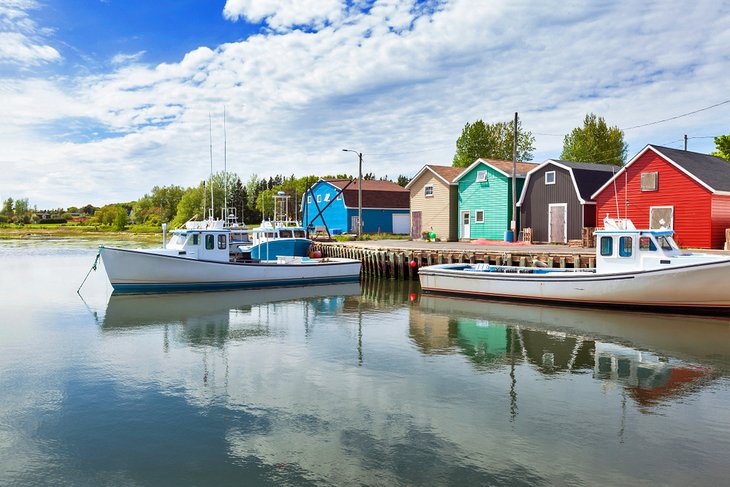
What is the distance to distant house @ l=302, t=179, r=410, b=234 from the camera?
4834 centimetres

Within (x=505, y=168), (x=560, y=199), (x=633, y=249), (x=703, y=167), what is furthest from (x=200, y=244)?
(x=703, y=167)

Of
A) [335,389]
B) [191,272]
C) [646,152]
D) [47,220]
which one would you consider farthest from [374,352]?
[47,220]

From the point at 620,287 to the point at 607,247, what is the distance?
1.34m

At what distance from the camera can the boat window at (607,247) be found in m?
18.2

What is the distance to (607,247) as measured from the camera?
1825 centimetres

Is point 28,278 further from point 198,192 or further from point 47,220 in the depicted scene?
point 47,220

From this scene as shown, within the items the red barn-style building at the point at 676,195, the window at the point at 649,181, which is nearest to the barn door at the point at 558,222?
the red barn-style building at the point at 676,195

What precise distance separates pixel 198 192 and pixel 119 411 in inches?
3682

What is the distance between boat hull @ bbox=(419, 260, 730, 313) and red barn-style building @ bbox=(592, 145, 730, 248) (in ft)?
23.5

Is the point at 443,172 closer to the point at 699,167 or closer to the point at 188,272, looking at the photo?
the point at 699,167

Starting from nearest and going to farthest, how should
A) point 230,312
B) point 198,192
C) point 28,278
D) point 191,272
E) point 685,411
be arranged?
point 685,411 < point 230,312 < point 191,272 < point 28,278 < point 198,192

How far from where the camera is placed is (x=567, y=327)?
16375mm

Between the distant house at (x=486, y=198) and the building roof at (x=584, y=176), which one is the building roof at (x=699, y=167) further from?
the distant house at (x=486, y=198)

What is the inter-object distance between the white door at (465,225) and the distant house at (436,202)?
59 centimetres
